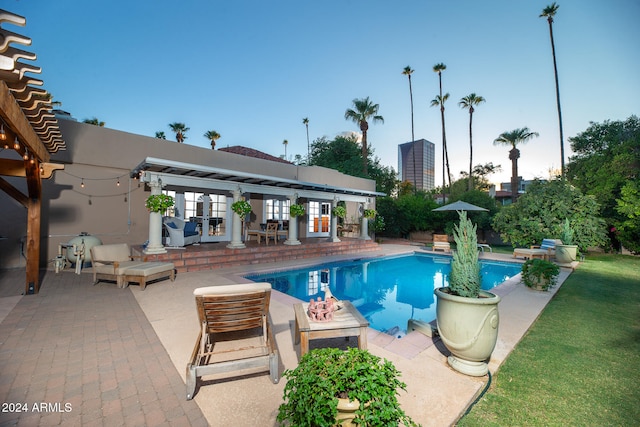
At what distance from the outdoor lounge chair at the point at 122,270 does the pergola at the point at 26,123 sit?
1078 millimetres

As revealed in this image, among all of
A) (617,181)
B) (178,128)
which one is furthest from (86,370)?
(178,128)

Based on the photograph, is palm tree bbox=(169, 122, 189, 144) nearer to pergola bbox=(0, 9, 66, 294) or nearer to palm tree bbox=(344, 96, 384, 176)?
palm tree bbox=(344, 96, 384, 176)

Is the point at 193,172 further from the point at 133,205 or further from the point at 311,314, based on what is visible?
the point at 311,314

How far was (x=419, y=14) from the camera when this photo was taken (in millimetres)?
10469

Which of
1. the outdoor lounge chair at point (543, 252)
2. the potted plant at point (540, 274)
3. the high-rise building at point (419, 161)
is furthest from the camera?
the high-rise building at point (419, 161)

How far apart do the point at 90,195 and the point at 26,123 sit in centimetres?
616

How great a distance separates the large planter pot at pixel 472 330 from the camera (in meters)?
2.73

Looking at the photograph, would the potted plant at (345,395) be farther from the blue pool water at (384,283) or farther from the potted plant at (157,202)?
the potted plant at (157,202)

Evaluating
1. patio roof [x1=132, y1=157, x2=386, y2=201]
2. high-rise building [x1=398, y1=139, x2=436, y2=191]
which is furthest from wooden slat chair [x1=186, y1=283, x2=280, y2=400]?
high-rise building [x1=398, y1=139, x2=436, y2=191]

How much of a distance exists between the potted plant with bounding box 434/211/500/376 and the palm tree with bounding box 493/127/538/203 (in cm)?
2366

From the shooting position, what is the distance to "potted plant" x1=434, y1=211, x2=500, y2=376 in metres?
2.73

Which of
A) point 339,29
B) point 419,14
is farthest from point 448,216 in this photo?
point 339,29

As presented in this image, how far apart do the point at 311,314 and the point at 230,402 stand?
115 centimetres

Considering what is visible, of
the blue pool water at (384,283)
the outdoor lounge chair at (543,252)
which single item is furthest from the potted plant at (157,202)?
the outdoor lounge chair at (543,252)
